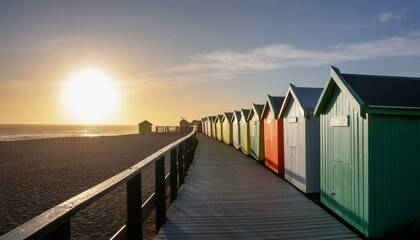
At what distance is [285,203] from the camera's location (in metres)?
6.95

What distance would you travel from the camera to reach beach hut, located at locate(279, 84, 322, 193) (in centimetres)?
800

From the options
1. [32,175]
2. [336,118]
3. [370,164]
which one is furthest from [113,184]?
[32,175]

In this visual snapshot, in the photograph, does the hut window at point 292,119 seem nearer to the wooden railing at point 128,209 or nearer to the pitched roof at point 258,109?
the wooden railing at point 128,209

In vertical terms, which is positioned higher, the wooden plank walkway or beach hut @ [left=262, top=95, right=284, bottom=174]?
beach hut @ [left=262, top=95, right=284, bottom=174]

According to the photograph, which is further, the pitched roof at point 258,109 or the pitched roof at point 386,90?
the pitched roof at point 258,109

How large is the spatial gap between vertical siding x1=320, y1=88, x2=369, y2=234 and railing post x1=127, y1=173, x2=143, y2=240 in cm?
361

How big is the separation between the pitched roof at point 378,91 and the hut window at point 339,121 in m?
0.49

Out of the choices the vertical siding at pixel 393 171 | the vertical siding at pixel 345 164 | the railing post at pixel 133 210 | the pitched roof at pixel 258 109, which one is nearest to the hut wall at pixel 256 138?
the pitched roof at pixel 258 109

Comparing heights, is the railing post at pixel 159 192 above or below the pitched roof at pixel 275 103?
below

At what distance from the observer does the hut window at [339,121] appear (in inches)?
218

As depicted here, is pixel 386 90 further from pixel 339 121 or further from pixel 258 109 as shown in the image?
pixel 258 109

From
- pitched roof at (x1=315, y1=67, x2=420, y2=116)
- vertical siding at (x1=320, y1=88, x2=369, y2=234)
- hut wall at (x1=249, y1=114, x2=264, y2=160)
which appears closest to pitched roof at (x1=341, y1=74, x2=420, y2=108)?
pitched roof at (x1=315, y1=67, x2=420, y2=116)

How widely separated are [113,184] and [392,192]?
4.41m

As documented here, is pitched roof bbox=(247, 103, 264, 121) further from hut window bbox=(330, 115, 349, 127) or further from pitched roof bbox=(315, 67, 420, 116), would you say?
hut window bbox=(330, 115, 349, 127)
